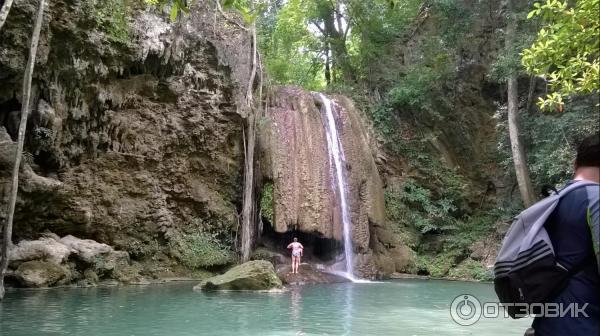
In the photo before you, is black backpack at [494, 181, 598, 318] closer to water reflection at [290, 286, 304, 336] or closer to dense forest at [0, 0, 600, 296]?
water reflection at [290, 286, 304, 336]

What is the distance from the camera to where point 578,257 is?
1.88 meters

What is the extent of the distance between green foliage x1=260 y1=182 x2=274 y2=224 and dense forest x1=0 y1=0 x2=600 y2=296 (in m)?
0.06

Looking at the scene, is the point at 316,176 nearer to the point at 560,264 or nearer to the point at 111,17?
the point at 111,17

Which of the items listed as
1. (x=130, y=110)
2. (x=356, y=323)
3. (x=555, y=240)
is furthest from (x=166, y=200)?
(x=555, y=240)

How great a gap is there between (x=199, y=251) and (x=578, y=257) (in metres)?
13.5

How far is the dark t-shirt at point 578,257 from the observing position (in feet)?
6.04

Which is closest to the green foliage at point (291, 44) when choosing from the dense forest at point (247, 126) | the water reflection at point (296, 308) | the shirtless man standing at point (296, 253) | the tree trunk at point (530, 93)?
the dense forest at point (247, 126)

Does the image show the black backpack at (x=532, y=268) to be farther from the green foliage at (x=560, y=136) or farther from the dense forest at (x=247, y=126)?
the green foliage at (x=560, y=136)

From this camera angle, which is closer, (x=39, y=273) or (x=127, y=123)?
(x=39, y=273)

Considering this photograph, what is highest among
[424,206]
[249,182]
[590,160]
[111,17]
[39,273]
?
[111,17]

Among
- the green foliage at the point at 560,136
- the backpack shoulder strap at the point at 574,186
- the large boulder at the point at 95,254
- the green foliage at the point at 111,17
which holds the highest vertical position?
the green foliage at the point at 111,17

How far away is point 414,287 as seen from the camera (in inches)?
540

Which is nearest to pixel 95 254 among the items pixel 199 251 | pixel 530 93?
pixel 199 251

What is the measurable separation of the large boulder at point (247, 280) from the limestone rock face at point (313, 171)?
11.4ft
